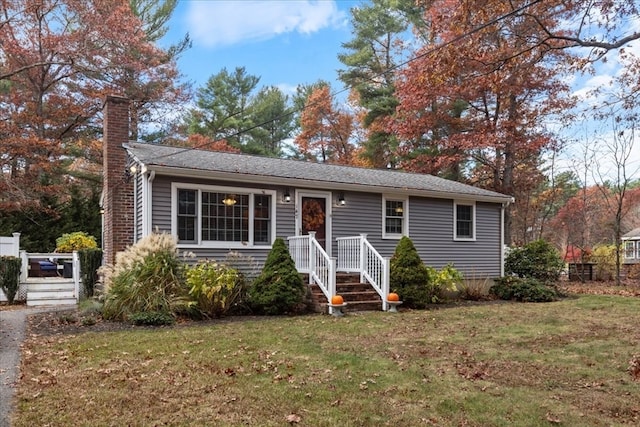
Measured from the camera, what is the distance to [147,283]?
8.60 meters

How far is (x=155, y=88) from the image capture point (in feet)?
71.7

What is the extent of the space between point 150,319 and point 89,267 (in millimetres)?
5350

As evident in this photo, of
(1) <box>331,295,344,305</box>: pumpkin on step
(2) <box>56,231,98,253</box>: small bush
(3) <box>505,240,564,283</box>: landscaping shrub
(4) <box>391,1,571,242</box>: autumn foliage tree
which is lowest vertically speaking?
(1) <box>331,295,344,305</box>: pumpkin on step

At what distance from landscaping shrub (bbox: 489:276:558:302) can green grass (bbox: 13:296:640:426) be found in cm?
409

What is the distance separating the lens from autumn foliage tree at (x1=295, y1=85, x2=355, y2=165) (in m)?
29.0

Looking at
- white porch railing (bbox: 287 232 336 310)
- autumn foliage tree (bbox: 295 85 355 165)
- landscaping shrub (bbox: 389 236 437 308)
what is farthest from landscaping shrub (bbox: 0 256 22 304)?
autumn foliage tree (bbox: 295 85 355 165)

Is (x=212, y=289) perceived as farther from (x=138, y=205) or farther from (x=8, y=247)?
(x=8, y=247)

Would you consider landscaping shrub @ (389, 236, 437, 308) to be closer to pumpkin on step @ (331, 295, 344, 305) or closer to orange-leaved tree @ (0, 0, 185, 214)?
pumpkin on step @ (331, 295, 344, 305)

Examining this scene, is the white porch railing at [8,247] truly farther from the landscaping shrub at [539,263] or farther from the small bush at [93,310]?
the landscaping shrub at [539,263]

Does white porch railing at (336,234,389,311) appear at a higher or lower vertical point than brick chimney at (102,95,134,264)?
lower

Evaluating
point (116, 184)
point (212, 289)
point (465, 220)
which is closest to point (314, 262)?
point (212, 289)

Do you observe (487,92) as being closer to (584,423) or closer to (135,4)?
(135,4)

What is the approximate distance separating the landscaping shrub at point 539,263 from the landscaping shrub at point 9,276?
14260 millimetres

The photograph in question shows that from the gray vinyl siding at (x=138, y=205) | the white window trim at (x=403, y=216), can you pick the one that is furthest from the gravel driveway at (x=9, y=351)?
the white window trim at (x=403, y=216)
